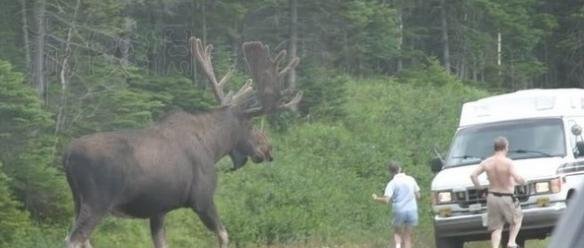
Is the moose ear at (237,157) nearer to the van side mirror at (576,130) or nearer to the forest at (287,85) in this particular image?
the forest at (287,85)

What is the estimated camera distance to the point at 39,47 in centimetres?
2295

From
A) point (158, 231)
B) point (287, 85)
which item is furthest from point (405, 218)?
point (287, 85)

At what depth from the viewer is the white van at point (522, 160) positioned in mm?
16016

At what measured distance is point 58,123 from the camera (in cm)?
2138

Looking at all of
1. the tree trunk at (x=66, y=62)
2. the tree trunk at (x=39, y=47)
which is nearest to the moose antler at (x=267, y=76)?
the tree trunk at (x=66, y=62)

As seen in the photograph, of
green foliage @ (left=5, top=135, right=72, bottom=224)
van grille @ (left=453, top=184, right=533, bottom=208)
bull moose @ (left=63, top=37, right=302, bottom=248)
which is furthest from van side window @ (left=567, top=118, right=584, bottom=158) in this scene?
green foliage @ (left=5, top=135, right=72, bottom=224)

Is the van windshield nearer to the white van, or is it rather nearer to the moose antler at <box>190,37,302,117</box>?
the white van

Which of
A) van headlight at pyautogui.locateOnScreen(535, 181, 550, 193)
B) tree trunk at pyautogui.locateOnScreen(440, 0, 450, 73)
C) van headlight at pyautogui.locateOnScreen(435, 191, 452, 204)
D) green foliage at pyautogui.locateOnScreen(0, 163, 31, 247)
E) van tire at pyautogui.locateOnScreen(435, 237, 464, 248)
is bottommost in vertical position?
tree trunk at pyautogui.locateOnScreen(440, 0, 450, 73)

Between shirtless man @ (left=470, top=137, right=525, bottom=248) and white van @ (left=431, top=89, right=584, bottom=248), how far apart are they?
1.99 feet

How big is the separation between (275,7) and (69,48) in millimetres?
14985

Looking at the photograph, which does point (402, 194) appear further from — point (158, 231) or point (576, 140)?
point (158, 231)

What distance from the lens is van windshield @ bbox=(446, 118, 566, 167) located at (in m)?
16.8

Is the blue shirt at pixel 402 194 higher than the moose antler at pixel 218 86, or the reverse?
the moose antler at pixel 218 86

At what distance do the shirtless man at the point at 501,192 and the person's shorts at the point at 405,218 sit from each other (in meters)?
1.63
